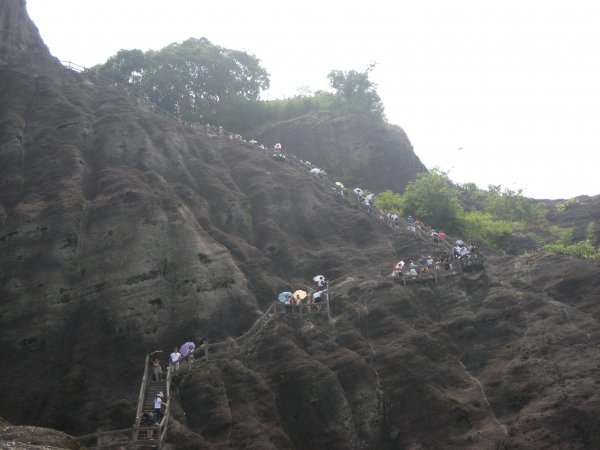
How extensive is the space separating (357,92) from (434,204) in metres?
29.9

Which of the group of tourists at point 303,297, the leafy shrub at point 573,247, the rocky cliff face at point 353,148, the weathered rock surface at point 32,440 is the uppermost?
the rocky cliff face at point 353,148

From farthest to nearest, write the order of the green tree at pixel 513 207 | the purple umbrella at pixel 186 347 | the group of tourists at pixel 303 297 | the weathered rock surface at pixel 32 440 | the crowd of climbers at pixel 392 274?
the green tree at pixel 513 207
the group of tourists at pixel 303 297
the purple umbrella at pixel 186 347
the crowd of climbers at pixel 392 274
the weathered rock surface at pixel 32 440

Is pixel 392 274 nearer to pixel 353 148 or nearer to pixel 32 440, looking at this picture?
pixel 32 440

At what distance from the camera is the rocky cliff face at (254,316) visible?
1339 inches

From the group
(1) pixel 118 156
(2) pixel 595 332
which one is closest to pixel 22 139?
(1) pixel 118 156

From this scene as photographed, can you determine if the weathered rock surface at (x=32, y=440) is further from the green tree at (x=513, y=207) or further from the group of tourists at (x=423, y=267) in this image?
the green tree at (x=513, y=207)

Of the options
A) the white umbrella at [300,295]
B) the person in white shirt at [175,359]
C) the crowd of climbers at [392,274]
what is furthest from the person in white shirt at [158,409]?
the white umbrella at [300,295]

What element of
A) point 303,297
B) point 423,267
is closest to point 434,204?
point 423,267

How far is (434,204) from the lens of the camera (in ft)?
208

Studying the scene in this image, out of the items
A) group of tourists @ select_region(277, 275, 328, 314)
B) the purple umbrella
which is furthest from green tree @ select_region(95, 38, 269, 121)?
the purple umbrella

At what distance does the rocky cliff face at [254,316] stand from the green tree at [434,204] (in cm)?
796

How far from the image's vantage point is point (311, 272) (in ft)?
166

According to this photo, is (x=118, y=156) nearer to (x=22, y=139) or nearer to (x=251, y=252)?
(x=22, y=139)

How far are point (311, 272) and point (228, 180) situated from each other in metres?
15.2
